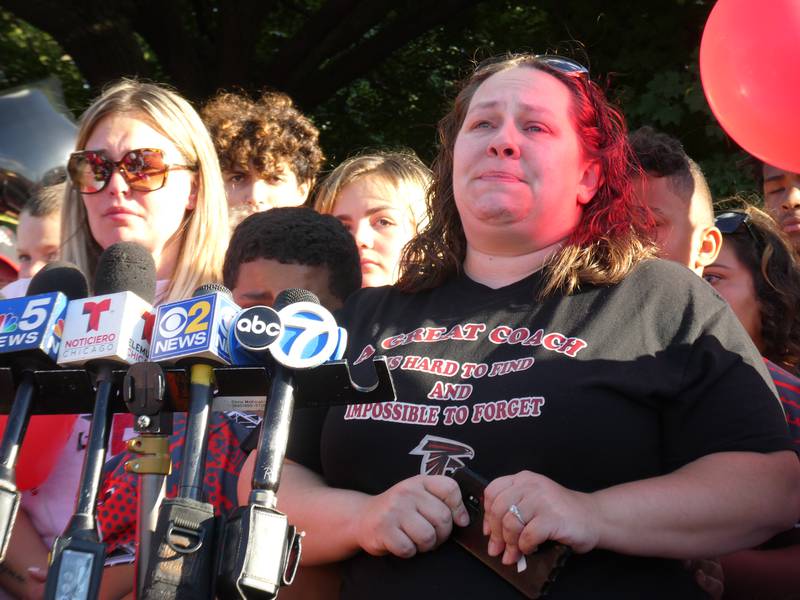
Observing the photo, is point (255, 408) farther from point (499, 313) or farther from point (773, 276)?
point (773, 276)

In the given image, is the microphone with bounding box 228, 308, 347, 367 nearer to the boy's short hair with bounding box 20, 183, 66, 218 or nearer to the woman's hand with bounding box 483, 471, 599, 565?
the woman's hand with bounding box 483, 471, 599, 565

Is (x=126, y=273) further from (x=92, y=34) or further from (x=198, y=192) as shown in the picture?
(x=92, y=34)

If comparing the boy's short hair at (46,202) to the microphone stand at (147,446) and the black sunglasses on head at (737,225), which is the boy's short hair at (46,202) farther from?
the microphone stand at (147,446)

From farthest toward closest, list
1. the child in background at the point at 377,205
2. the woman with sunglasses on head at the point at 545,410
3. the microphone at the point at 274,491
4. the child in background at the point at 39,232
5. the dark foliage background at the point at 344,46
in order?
the dark foliage background at the point at 344,46 < the child in background at the point at 39,232 < the child in background at the point at 377,205 < the woman with sunglasses on head at the point at 545,410 < the microphone at the point at 274,491

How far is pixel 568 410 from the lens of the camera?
2.26m

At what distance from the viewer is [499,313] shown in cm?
251

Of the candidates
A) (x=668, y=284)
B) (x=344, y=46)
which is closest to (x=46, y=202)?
(x=668, y=284)

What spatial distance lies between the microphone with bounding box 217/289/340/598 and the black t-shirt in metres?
0.60

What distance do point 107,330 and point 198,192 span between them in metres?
1.85

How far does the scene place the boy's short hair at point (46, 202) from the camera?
496 cm

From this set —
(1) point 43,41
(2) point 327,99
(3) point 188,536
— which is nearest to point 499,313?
(3) point 188,536

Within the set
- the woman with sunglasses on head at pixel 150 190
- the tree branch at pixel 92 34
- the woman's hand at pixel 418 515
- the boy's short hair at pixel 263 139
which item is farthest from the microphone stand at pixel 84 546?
the tree branch at pixel 92 34

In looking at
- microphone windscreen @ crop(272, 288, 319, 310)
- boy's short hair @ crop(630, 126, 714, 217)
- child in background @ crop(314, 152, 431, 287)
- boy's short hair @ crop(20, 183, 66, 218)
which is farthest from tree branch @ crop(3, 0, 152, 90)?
microphone windscreen @ crop(272, 288, 319, 310)

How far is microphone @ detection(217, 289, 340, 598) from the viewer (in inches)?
62.1
